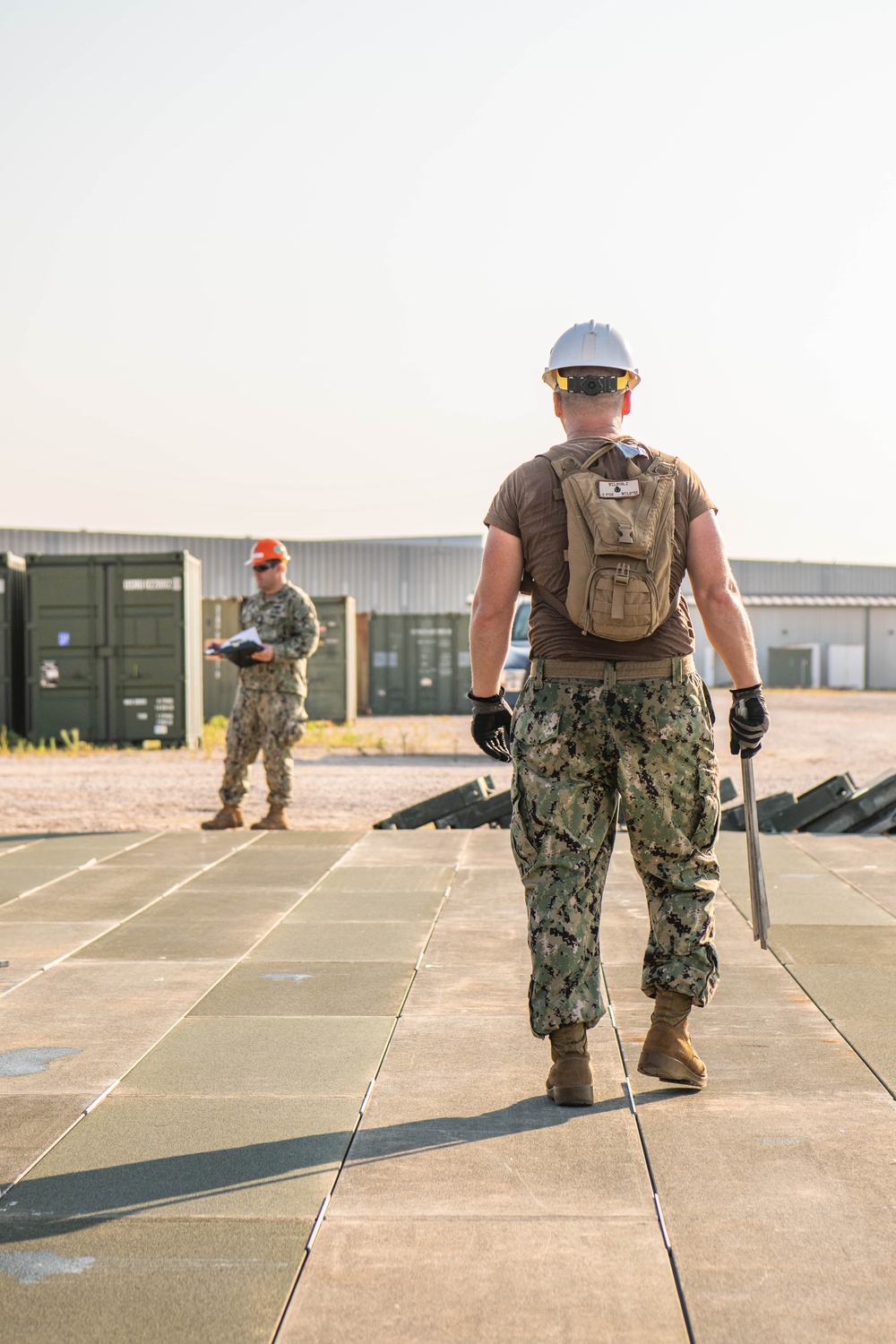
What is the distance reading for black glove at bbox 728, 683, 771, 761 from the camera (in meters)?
3.78

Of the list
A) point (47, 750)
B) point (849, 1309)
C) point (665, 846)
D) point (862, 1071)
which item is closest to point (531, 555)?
point (665, 846)

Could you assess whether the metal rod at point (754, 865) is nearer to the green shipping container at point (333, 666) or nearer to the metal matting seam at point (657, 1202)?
the metal matting seam at point (657, 1202)

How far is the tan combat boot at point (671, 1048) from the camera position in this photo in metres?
3.59

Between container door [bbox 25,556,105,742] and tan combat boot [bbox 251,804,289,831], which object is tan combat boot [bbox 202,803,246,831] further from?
container door [bbox 25,556,105,742]

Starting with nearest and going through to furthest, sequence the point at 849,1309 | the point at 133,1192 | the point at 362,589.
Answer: the point at 849,1309, the point at 133,1192, the point at 362,589

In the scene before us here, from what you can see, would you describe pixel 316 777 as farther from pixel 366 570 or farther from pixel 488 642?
pixel 366 570

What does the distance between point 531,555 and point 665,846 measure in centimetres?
84

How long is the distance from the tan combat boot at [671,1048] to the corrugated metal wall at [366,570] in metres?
52.8

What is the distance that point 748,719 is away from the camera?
3.79m

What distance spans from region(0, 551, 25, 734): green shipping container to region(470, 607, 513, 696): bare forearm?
1723cm

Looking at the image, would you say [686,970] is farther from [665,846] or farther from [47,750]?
[47,750]

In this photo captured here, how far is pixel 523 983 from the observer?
4832mm

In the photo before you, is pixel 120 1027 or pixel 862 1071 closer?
pixel 862 1071

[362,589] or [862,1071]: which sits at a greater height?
[362,589]
